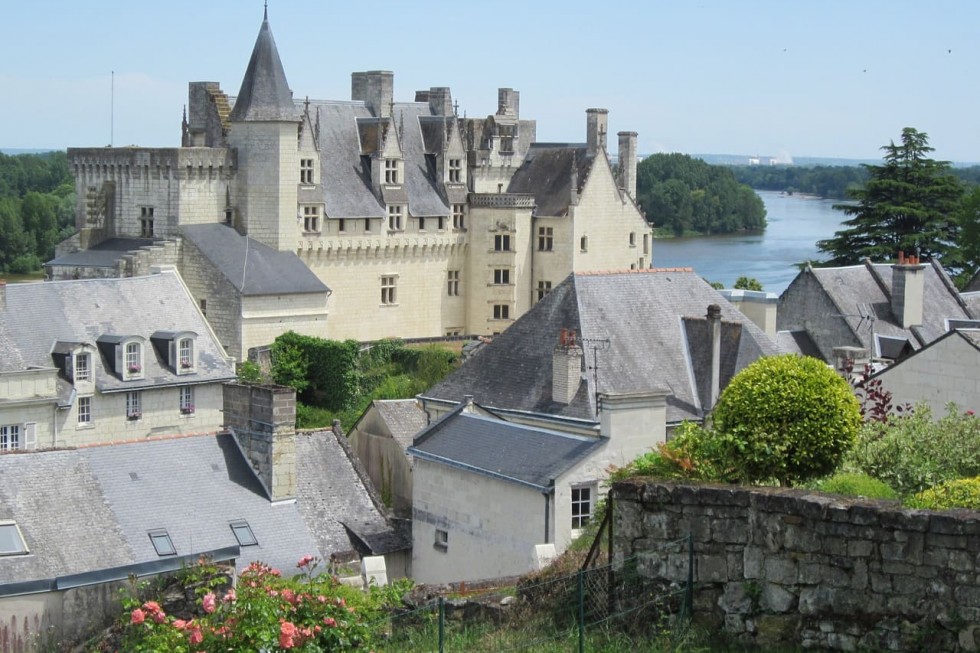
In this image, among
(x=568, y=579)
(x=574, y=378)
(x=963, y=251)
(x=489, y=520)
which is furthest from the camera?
(x=963, y=251)

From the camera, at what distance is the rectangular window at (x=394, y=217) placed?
5481 centimetres

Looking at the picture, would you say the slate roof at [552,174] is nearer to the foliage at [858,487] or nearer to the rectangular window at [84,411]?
the rectangular window at [84,411]

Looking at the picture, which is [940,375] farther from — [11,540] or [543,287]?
[543,287]

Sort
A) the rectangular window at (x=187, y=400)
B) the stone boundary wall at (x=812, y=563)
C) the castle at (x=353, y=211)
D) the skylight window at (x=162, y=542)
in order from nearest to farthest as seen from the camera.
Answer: the stone boundary wall at (x=812, y=563) → the skylight window at (x=162, y=542) → the rectangular window at (x=187, y=400) → the castle at (x=353, y=211)

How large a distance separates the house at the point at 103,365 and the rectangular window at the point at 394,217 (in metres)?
15.0

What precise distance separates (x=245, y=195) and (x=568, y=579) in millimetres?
38048

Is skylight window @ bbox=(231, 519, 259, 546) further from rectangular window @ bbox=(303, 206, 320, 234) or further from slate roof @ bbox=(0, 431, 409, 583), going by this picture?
rectangular window @ bbox=(303, 206, 320, 234)

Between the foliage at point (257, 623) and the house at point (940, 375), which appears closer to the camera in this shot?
the foliage at point (257, 623)

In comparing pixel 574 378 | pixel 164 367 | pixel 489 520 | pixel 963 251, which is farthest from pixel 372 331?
pixel 489 520

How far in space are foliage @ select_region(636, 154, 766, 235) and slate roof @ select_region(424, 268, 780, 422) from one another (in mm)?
119767

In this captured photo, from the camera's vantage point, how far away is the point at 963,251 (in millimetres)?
63875

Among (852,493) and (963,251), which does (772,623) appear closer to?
(852,493)

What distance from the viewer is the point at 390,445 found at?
29.9 m

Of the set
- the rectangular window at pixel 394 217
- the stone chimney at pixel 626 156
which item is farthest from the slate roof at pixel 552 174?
the rectangular window at pixel 394 217
